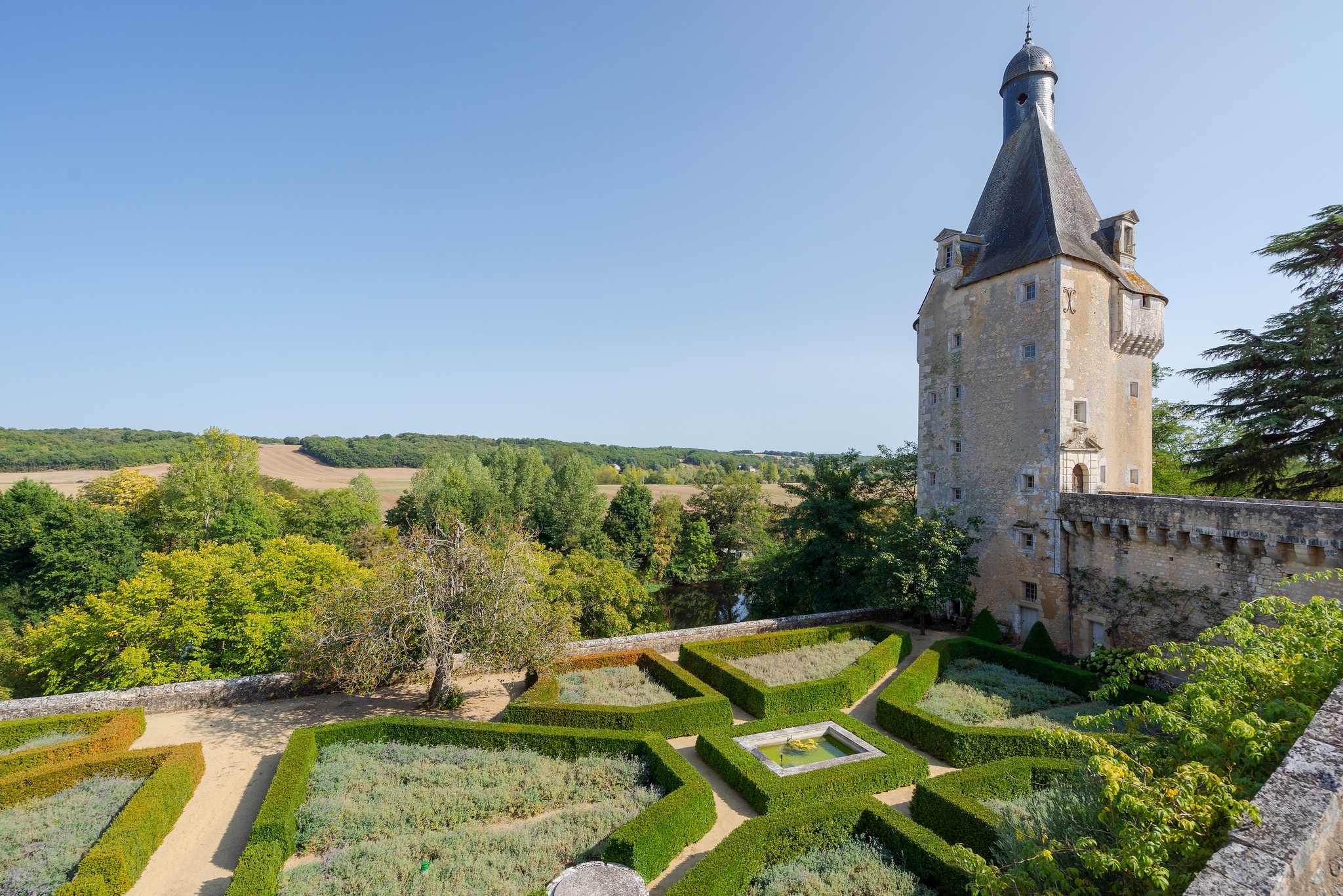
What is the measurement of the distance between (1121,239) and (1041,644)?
529 inches

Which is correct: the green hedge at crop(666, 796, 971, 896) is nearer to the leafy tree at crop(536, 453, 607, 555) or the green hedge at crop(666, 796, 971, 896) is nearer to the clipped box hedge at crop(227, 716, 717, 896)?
the clipped box hedge at crop(227, 716, 717, 896)

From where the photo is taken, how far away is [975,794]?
30.9 feet

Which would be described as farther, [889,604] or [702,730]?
[889,604]

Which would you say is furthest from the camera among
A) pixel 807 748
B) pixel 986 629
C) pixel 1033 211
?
pixel 1033 211

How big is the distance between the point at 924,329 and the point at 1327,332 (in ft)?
35.1

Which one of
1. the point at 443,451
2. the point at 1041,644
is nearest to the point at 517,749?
the point at 1041,644

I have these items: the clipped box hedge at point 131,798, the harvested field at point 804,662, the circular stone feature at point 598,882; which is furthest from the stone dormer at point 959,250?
the clipped box hedge at point 131,798

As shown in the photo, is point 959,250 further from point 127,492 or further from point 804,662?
point 127,492

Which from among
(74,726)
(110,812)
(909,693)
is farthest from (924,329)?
(74,726)

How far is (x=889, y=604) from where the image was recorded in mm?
19969

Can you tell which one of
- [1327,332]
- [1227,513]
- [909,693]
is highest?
[1327,332]

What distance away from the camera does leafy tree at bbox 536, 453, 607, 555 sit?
39844mm

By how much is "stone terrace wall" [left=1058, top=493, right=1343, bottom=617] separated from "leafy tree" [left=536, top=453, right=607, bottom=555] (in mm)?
27977

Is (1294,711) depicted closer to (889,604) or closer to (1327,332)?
(889,604)
